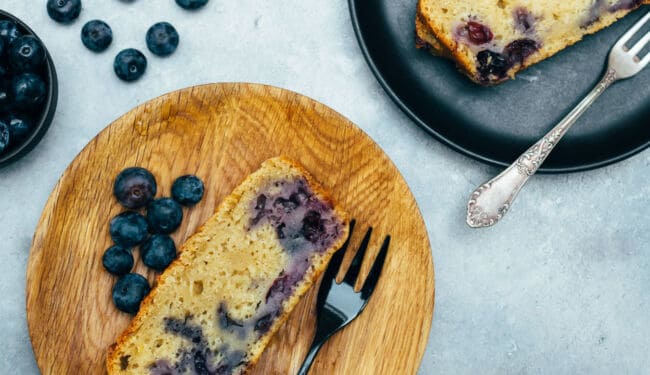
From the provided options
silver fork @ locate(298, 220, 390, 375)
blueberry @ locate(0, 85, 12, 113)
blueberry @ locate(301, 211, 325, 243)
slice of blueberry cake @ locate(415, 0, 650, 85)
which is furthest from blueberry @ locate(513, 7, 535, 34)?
blueberry @ locate(0, 85, 12, 113)

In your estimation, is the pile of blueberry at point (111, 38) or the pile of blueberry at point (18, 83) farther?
the pile of blueberry at point (111, 38)

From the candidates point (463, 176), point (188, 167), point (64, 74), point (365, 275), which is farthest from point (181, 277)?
point (463, 176)

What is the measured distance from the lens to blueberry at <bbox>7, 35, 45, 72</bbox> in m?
2.62

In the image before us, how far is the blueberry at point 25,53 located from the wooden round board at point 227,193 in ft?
1.34

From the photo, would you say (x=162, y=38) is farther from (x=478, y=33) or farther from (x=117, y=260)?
(x=478, y=33)

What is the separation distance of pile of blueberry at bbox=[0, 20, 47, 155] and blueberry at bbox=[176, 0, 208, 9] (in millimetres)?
628

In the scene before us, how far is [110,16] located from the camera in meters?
2.96

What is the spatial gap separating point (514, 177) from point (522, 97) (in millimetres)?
376

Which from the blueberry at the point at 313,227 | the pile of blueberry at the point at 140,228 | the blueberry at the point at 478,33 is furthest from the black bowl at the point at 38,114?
the blueberry at the point at 478,33

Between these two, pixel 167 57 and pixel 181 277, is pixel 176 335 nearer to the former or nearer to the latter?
pixel 181 277

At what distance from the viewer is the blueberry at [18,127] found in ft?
8.77

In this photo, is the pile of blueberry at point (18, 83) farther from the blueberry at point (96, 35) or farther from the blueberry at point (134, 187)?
the blueberry at point (134, 187)

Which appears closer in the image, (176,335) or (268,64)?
(176,335)

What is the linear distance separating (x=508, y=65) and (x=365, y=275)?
1.10 meters
